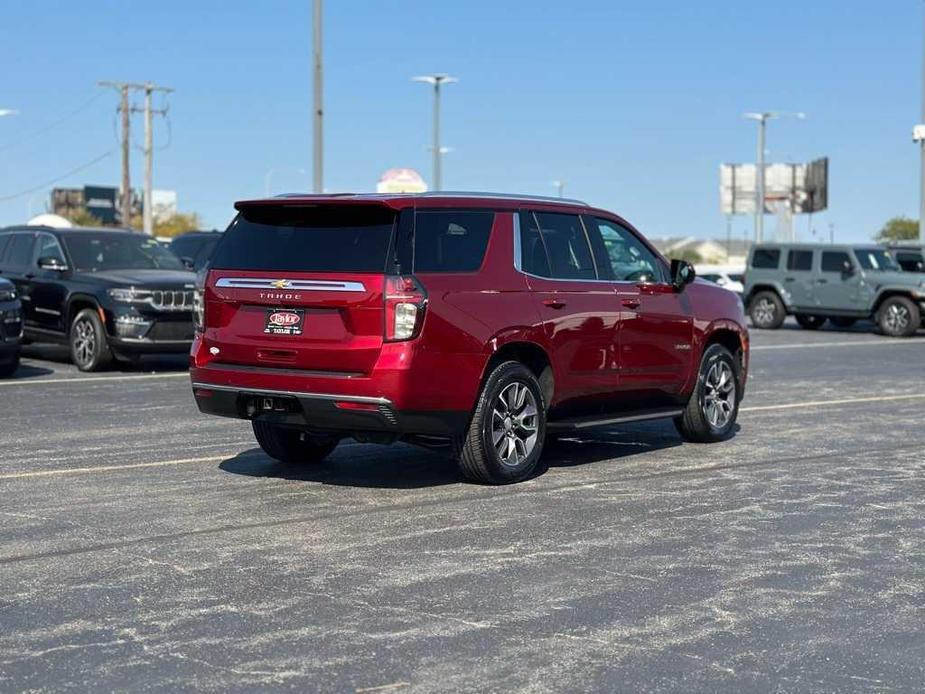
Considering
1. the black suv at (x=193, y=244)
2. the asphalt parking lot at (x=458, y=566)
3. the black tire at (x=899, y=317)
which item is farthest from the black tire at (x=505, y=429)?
the black tire at (x=899, y=317)

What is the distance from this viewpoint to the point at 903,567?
281 inches

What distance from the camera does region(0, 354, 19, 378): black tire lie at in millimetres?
17294

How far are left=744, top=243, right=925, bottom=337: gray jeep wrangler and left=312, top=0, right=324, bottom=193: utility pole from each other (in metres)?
10.2

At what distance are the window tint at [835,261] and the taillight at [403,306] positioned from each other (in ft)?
78.1

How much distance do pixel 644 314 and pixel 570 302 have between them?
3.26 feet

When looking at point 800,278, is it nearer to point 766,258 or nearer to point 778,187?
point 766,258

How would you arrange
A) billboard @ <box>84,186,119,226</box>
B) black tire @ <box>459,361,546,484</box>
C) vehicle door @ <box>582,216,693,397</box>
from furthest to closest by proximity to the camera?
billboard @ <box>84,186,119,226</box> < vehicle door @ <box>582,216,693,397</box> < black tire @ <box>459,361,546,484</box>

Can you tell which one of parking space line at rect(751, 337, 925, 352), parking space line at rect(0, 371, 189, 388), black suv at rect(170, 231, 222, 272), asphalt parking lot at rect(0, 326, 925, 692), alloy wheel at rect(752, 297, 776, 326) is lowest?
asphalt parking lot at rect(0, 326, 925, 692)

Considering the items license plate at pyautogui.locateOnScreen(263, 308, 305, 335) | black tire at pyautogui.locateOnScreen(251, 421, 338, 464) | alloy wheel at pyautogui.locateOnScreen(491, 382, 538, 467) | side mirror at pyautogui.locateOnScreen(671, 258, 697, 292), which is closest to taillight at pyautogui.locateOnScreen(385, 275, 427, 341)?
license plate at pyautogui.locateOnScreen(263, 308, 305, 335)

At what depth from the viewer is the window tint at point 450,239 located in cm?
895

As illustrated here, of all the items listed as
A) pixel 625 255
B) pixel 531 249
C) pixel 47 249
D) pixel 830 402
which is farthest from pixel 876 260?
pixel 531 249

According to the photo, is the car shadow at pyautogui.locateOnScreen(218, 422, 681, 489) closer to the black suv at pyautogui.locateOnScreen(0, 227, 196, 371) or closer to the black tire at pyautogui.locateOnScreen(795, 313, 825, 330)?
the black suv at pyautogui.locateOnScreen(0, 227, 196, 371)

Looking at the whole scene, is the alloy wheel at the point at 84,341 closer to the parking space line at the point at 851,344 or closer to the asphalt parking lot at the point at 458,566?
the asphalt parking lot at the point at 458,566

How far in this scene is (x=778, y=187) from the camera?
8856cm
